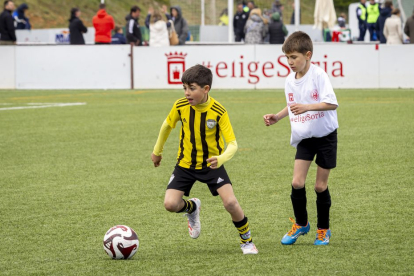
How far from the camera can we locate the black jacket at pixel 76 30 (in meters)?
24.8

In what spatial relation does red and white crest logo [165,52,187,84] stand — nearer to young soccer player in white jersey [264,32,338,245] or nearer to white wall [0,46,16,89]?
white wall [0,46,16,89]

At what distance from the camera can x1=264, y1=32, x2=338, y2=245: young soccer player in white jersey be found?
586 centimetres

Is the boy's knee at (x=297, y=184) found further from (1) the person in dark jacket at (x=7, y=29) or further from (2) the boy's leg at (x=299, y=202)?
(1) the person in dark jacket at (x=7, y=29)

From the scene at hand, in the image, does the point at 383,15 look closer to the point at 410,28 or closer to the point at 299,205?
the point at 410,28

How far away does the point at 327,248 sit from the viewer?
583 centimetres

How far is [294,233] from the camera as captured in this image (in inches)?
239

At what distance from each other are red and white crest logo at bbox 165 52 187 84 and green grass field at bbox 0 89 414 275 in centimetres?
729

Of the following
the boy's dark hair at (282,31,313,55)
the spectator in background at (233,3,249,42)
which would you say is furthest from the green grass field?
the spectator in background at (233,3,249,42)

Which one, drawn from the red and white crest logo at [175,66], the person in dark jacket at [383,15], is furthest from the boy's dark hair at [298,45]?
the person in dark jacket at [383,15]

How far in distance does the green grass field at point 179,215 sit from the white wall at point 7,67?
834cm

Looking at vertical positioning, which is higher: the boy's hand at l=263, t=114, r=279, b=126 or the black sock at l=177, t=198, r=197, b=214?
the boy's hand at l=263, t=114, r=279, b=126

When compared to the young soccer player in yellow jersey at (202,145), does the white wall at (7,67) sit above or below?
above

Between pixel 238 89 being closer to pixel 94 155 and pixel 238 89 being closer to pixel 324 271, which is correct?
pixel 94 155

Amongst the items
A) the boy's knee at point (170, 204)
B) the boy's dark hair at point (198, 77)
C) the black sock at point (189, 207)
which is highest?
the boy's dark hair at point (198, 77)
